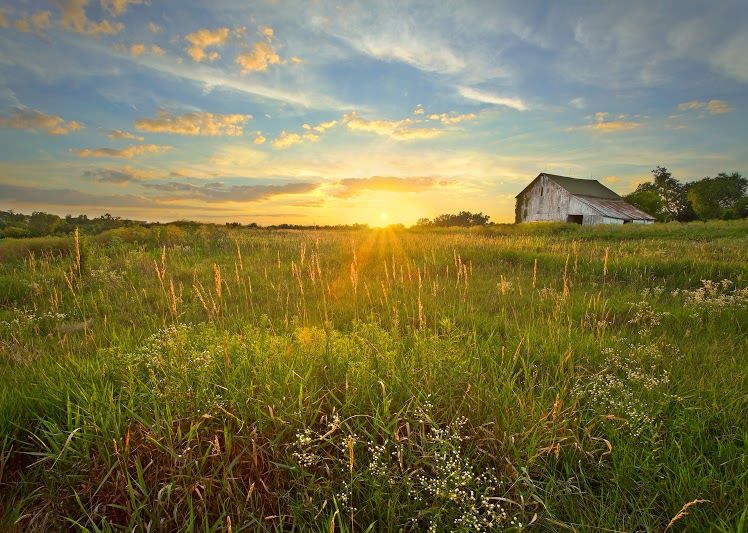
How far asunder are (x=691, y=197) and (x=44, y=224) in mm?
91008

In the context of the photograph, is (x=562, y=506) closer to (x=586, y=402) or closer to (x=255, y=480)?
(x=586, y=402)

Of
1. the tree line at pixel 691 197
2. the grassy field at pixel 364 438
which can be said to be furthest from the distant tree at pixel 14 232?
the tree line at pixel 691 197

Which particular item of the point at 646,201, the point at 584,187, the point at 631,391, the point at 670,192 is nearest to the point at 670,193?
the point at 670,192

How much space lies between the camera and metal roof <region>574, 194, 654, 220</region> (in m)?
39.8

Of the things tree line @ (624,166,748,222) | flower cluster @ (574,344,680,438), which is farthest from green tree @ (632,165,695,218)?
flower cluster @ (574,344,680,438)

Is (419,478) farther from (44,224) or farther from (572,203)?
(572,203)

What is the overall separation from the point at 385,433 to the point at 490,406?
2.60 ft

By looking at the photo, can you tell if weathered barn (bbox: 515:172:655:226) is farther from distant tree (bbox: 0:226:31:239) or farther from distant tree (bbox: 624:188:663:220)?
distant tree (bbox: 0:226:31:239)

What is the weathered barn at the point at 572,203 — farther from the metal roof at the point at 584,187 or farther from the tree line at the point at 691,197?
the tree line at the point at 691,197

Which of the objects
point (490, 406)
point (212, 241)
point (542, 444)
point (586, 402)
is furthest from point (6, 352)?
point (212, 241)

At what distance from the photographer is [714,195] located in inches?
2685

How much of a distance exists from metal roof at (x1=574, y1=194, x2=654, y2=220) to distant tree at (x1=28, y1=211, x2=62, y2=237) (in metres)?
43.6

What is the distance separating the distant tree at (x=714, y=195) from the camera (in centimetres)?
6756

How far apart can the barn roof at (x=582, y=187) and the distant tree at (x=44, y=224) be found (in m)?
44.0
